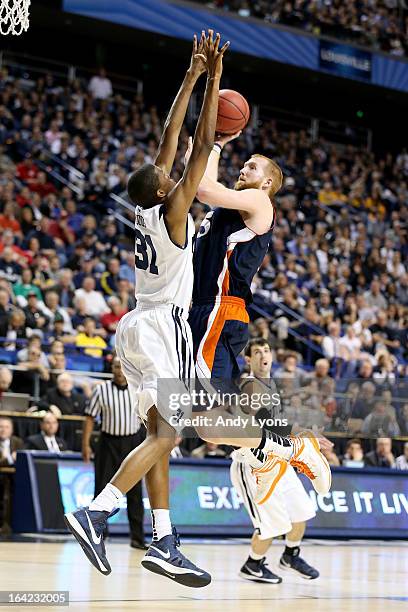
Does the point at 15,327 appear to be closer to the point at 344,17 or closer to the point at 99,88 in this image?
the point at 99,88

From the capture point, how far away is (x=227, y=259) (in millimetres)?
6594

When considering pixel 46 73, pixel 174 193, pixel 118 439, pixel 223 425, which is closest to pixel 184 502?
pixel 118 439

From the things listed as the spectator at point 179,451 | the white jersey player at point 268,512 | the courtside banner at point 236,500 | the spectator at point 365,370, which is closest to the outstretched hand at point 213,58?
the white jersey player at point 268,512

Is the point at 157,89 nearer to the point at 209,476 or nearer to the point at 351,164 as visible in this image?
the point at 351,164

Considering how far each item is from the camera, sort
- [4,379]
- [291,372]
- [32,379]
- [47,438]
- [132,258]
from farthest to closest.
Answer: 1. [132,258]
2. [291,372]
3. [32,379]
4. [47,438]
5. [4,379]

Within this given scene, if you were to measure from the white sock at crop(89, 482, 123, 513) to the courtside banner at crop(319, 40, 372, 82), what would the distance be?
21.9 metres

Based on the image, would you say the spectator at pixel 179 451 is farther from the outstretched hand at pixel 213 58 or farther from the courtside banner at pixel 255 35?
the courtside banner at pixel 255 35

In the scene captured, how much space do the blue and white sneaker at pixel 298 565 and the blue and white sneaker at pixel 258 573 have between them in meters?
0.30

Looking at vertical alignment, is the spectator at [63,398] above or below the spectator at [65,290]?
below

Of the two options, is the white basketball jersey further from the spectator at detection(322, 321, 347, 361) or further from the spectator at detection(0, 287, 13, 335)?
the spectator at detection(322, 321, 347, 361)

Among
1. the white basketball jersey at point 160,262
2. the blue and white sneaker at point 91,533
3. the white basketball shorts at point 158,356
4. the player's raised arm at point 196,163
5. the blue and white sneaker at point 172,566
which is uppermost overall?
the player's raised arm at point 196,163

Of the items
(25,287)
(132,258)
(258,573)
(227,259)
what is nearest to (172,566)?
(227,259)

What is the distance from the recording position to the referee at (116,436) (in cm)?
1104

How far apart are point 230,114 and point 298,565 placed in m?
4.06
